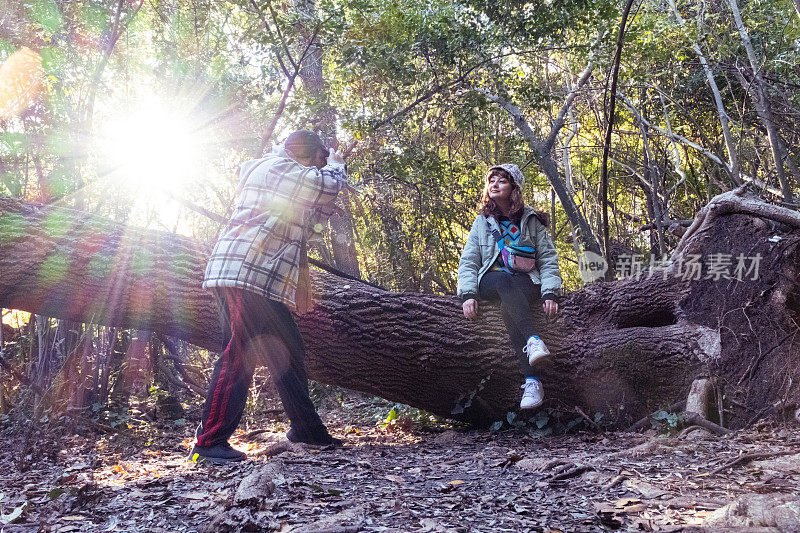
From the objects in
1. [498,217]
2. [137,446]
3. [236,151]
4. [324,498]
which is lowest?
[137,446]

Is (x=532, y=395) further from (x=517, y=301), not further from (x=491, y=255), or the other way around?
(x=491, y=255)

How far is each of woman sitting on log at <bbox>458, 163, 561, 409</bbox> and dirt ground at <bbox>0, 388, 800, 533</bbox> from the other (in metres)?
0.78

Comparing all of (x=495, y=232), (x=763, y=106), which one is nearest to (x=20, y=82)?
(x=495, y=232)

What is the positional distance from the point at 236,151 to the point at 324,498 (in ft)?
25.0

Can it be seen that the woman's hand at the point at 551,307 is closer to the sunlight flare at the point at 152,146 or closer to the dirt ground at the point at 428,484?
the dirt ground at the point at 428,484

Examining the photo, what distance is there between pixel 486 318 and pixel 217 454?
2.06 meters

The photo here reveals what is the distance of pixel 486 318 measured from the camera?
423cm

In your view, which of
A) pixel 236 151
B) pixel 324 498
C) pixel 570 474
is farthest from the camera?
→ pixel 236 151

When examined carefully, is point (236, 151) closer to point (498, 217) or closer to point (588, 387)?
point (498, 217)

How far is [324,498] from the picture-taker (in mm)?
2391

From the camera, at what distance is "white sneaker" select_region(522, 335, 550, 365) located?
3.75m

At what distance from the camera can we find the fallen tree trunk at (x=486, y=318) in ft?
12.7

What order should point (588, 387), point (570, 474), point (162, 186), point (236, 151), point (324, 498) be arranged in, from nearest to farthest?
point (324, 498)
point (570, 474)
point (588, 387)
point (162, 186)
point (236, 151)

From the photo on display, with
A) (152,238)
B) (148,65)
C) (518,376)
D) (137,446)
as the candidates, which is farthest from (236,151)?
(518,376)
